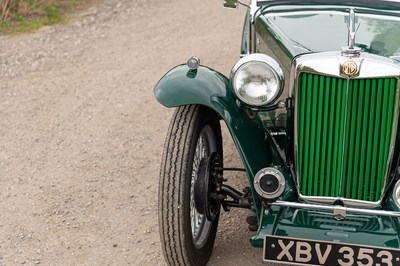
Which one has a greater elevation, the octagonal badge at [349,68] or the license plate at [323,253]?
the octagonal badge at [349,68]

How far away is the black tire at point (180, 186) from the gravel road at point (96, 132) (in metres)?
0.39

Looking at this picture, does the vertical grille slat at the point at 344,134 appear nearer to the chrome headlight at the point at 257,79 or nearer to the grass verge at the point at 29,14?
the chrome headlight at the point at 257,79

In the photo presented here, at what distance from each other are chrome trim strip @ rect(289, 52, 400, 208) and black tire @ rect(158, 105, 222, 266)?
0.53 m

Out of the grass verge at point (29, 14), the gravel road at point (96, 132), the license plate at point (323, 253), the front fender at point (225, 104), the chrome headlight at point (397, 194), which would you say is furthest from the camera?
the grass verge at point (29, 14)

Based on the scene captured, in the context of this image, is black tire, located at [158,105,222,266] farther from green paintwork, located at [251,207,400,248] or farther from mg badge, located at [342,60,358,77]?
mg badge, located at [342,60,358,77]

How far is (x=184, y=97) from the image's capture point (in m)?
3.68

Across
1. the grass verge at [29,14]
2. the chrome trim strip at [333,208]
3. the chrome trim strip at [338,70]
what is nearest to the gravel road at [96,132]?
the grass verge at [29,14]

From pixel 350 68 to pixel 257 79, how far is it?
1.49 ft

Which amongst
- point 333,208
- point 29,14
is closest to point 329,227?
point 333,208

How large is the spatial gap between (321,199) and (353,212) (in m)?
0.20

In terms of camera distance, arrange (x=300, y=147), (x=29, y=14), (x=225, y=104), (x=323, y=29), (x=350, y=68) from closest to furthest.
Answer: (x=350, y=68), (x=300, y=147), (x=225, y=104), (x=323, y=29), (x=29, y=14)

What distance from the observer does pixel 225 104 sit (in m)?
3.69

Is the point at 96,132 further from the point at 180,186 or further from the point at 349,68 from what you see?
the point at 349,68

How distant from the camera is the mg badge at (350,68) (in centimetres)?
329
